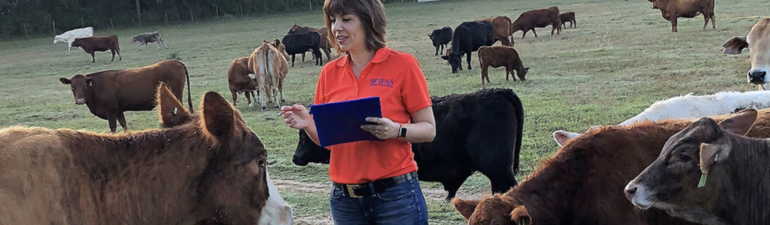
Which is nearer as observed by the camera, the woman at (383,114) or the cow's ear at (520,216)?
the woman at (383,114)

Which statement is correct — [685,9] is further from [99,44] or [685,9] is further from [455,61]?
[99,44]

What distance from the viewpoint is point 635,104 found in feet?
38.0

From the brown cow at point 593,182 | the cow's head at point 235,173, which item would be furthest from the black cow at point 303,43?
the cow's head at point 235,173

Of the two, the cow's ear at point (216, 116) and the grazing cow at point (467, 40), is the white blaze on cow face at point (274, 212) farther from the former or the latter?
the grazing cow at point (467, 40)

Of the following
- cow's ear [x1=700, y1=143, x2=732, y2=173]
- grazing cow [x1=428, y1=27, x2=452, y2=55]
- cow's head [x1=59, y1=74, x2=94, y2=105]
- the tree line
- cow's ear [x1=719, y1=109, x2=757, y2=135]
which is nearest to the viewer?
cow's ear [x1=700, y1=143, x2=732, y2=173]

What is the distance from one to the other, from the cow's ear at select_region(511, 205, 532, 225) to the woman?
24.5 inches

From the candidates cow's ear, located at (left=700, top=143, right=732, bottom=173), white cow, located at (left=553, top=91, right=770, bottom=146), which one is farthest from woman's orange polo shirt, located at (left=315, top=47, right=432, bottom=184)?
white cow, located at (left=553, top=91, right=770, bottom=146)

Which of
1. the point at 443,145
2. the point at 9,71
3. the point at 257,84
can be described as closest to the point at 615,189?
the point at 443,145

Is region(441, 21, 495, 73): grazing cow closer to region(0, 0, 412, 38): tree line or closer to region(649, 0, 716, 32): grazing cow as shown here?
region(649, 0, 716, 32): grazing cow

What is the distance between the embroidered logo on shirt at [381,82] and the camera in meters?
3.12

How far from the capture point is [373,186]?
3.14 meters

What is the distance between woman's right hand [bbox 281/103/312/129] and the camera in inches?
123

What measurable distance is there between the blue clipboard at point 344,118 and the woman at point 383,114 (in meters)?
0.16

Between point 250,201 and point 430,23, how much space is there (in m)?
35.6
